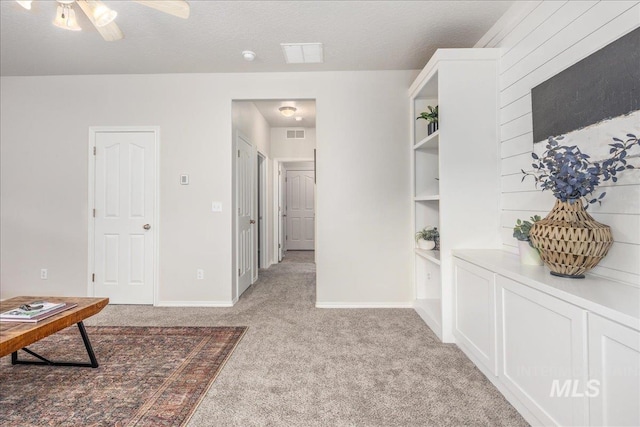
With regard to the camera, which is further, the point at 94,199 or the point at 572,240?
the point at 94,199

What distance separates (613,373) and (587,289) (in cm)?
35

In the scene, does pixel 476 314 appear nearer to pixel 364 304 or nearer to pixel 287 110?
pixel 364 304

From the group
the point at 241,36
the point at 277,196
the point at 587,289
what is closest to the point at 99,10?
the point at 241,36

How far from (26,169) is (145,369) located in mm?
3041

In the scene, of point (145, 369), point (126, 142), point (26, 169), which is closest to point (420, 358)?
point (145, 369)

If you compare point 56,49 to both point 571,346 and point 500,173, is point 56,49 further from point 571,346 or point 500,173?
point 571,346

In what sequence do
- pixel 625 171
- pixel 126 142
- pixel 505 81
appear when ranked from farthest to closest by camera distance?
pixel 126 142
pixel 505 81
pixel 625 171

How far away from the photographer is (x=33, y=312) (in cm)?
174

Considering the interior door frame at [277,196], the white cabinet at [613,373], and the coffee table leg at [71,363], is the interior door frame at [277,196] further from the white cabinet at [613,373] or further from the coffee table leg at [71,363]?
the white cabinet at [613,373]

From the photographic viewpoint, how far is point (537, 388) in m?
1.42

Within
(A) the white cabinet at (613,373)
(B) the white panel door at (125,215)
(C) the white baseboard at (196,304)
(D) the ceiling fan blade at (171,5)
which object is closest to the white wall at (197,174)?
(C) the white baseboard at (196,304)

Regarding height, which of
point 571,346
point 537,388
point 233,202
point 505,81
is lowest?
point 537,388

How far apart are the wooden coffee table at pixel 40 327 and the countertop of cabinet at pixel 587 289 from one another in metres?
2.45

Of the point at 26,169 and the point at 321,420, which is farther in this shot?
the point at 26,169
